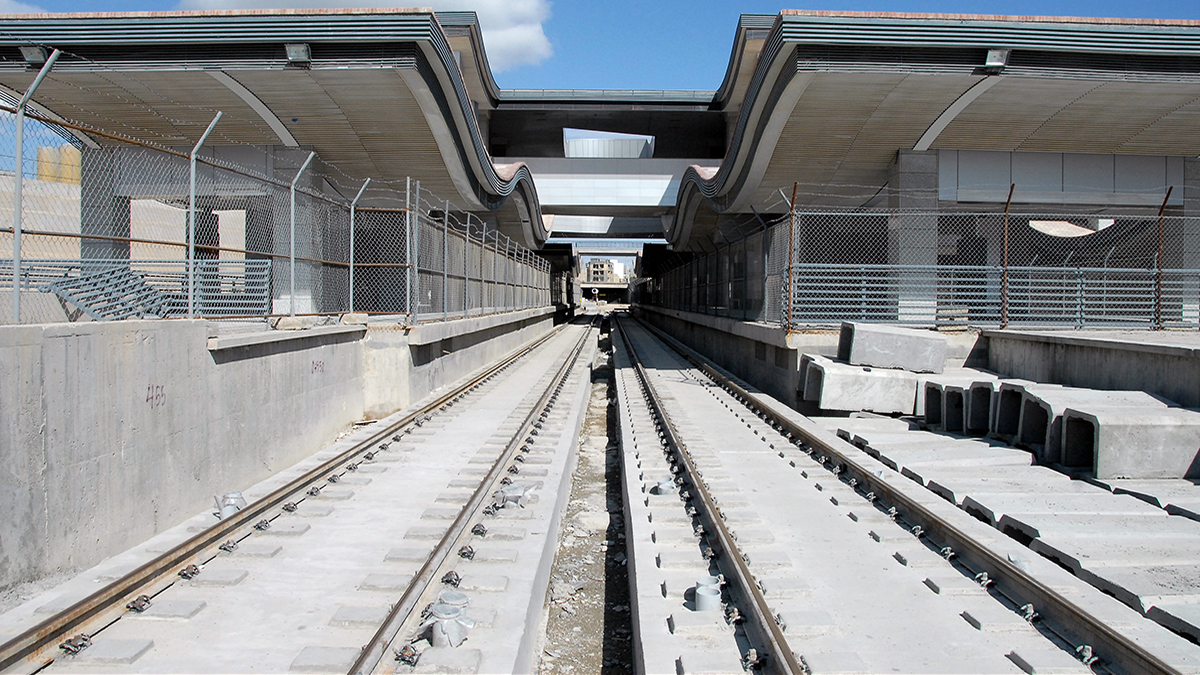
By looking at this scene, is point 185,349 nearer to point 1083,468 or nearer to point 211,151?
point 1083,468

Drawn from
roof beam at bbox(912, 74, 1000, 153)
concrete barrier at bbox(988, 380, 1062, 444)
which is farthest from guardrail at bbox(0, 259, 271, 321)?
roof beam at bbox(912, 74, 1000, 153)

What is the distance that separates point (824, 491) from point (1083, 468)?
2757 mm

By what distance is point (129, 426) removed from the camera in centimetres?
573

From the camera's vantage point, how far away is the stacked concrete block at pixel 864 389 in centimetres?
1084

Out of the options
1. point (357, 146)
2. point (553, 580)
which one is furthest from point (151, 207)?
point (553, 580)

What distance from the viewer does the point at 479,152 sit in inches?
895

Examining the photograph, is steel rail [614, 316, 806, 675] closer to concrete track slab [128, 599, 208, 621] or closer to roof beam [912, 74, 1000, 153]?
concrete track slab [128, 599, 208, 621]

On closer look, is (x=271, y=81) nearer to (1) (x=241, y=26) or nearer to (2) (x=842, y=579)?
(1) (x=241, y=26)

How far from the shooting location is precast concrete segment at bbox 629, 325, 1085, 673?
3834mm

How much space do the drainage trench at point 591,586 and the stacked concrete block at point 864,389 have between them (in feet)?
11.2

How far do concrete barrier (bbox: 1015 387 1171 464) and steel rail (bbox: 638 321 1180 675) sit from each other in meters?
2.06

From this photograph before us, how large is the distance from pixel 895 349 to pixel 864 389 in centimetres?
88

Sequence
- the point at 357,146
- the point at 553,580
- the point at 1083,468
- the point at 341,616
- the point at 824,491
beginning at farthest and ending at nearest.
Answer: the point at 357,146 < the point at 1083,468 < the point at 824,491 < the point at 553,580 < the point at 341,616

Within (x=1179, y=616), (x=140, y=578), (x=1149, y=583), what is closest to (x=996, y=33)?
(x=1149, y=583)
